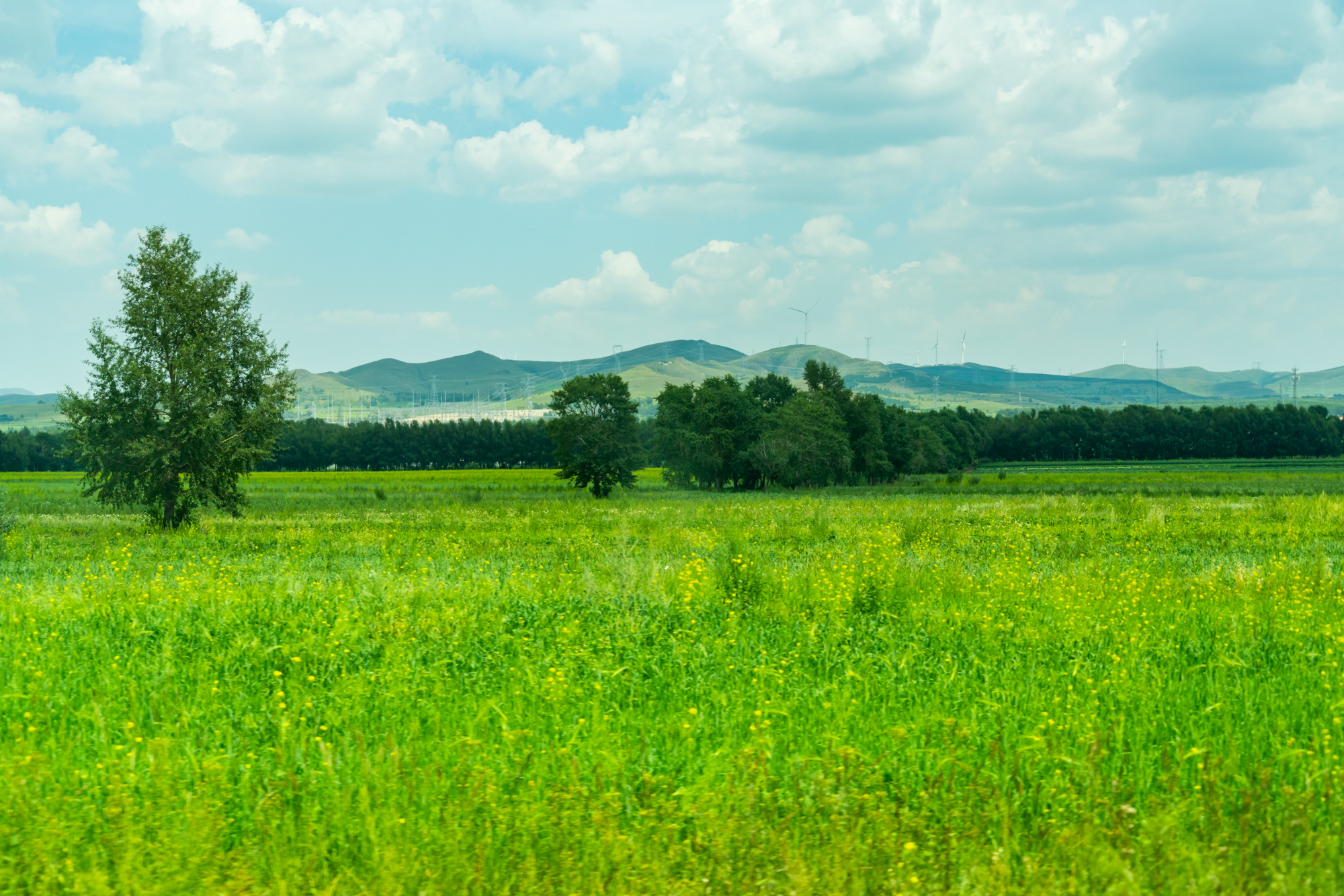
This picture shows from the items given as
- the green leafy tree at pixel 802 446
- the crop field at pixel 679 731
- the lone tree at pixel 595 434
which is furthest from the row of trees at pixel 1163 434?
the crop field at pixel 679 731

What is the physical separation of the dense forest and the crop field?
2302 inches

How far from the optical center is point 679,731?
725 centimetres

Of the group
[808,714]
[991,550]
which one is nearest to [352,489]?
[991,550]

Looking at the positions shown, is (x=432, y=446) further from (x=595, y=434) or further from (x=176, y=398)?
(x=176, y=398)

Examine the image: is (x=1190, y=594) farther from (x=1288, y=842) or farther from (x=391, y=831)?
(x=391, y=831)

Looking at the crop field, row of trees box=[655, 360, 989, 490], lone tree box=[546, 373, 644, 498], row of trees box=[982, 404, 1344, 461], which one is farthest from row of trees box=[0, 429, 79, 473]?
row of trees box=[982, 404, 1344, 461]

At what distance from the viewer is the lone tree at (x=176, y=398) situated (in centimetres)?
3422

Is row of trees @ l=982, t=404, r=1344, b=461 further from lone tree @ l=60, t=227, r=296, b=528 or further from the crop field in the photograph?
the crop field

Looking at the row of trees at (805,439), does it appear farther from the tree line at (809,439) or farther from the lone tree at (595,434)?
the lone tree at (595,434)

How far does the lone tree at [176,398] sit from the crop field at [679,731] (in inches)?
790

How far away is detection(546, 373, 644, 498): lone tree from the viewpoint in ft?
247

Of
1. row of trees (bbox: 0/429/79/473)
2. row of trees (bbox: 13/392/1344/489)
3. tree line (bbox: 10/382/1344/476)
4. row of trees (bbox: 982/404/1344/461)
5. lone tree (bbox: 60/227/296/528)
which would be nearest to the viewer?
lone tree (bbox: 60/227/296/528)

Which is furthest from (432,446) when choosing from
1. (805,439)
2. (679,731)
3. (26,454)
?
(679,731)

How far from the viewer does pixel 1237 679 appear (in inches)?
332
